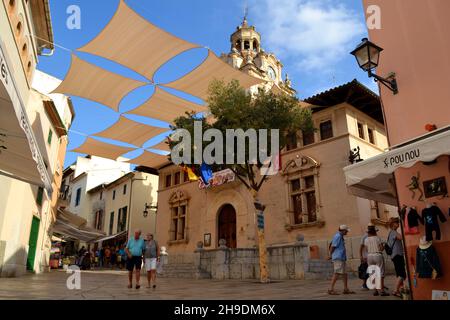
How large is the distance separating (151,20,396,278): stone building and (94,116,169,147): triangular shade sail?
211 inches

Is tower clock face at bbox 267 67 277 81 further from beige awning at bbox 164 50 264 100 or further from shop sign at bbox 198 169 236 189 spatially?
beige awning at bbox 164 50 264 100

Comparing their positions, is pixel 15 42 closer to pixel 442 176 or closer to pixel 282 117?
Result: pixel 282 117

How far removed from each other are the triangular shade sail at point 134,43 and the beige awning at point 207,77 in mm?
1167

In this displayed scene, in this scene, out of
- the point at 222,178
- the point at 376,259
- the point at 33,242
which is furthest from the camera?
the point at 222,178

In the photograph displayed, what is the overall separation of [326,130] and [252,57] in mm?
26261

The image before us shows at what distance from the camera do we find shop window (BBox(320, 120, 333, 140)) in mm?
18422

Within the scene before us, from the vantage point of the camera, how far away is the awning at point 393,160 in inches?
224

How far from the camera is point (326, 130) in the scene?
18.7 m

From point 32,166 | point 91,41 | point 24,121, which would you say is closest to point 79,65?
point 91,41

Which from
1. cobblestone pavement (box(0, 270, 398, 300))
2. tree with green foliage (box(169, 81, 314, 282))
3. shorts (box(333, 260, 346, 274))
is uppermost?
tree with green foliage (box(169, 81, 314, 282))

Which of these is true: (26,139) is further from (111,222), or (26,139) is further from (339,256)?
(111,222)

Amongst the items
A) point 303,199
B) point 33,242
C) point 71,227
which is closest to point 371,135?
point 303,199

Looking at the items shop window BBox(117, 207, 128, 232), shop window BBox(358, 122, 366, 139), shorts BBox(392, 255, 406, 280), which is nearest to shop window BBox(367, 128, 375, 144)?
shop window BBox(358, 122, 366, 139)
